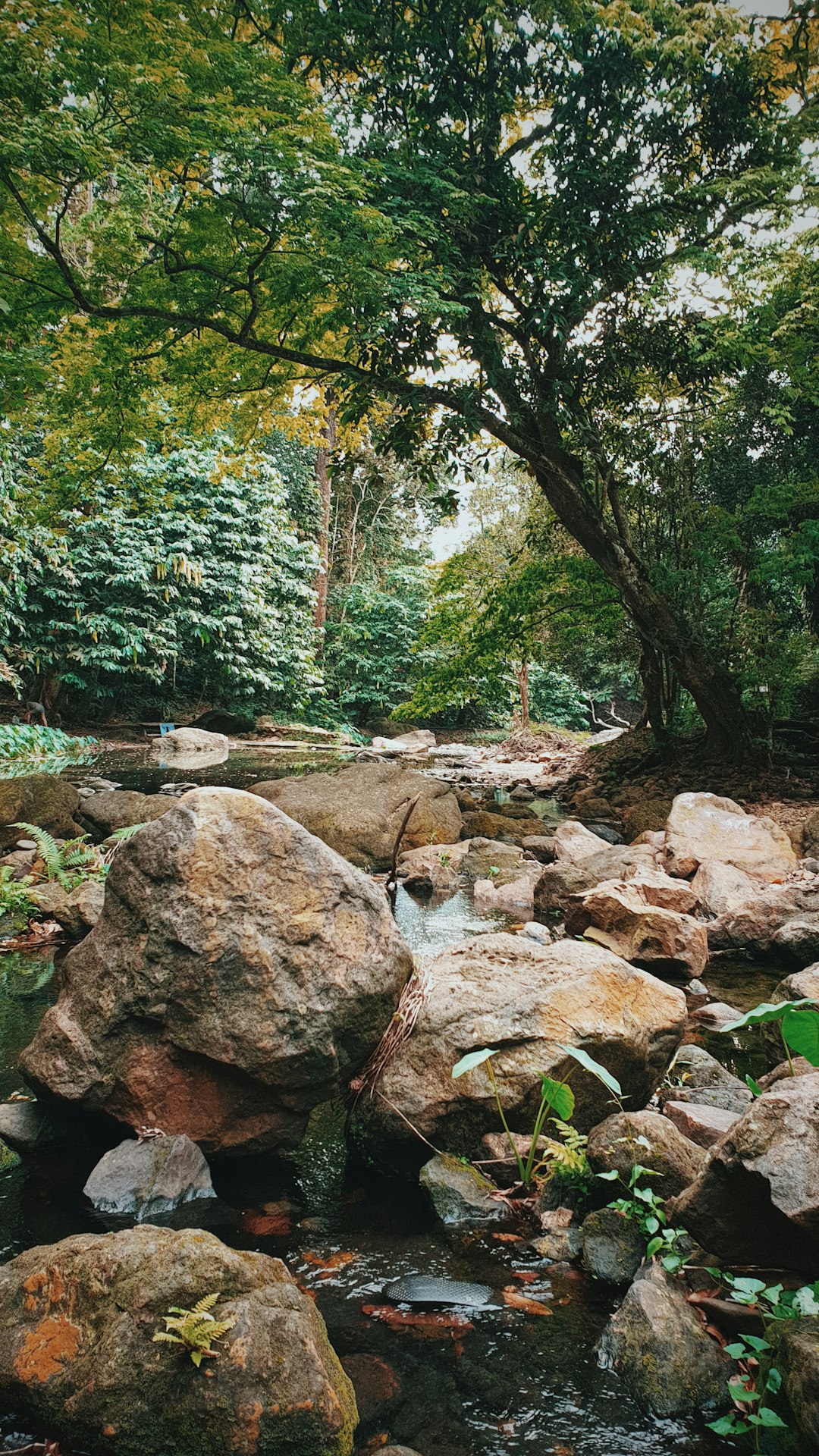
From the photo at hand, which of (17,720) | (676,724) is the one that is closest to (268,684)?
(17,720)

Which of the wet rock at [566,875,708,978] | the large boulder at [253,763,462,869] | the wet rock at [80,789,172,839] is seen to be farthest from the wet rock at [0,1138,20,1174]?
the wet rock at [80,789,172,839]

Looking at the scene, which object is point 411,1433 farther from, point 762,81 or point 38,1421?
point 762,81

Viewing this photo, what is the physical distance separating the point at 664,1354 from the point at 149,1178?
1.71 meters

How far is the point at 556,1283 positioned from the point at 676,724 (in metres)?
10.9

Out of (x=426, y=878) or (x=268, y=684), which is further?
(x=268, y=684)

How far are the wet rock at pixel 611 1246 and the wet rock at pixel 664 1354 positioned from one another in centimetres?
26

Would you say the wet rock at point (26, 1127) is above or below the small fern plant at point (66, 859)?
below

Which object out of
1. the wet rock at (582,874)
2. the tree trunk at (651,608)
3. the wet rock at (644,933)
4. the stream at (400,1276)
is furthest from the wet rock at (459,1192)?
the tree trunk at (651,608)

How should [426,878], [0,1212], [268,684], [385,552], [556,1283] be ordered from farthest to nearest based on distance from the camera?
1. [385,552]
2. [268,684]
3. [426,878]
4. [0,1212]
5. [556,1283]

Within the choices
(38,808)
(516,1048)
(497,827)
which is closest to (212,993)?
(516,1048)

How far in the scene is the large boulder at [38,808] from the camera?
7.82m

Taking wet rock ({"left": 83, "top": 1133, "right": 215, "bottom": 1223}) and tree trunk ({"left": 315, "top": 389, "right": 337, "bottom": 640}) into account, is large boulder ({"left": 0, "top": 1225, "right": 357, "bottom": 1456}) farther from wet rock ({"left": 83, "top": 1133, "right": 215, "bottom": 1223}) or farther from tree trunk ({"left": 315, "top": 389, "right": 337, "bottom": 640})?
tree trunk ({"left": 315, "top": 389, "right": 337, "bottom": 640})

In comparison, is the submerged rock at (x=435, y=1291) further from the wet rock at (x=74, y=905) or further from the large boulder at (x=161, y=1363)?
the wet rock at (x=74, y=905)

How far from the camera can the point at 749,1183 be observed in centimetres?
197
